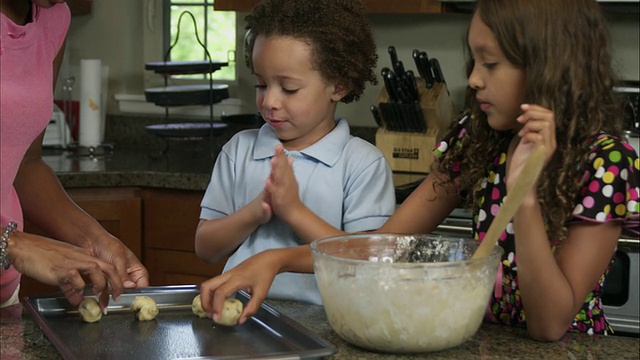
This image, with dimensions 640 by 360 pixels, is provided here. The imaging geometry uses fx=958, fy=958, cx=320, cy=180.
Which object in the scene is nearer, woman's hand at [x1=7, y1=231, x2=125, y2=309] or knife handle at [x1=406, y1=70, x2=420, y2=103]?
woman's hand at [x1=7, y1=231, x2=125, y2=309]

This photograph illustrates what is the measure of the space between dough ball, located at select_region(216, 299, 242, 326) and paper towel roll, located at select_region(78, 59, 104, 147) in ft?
7.58

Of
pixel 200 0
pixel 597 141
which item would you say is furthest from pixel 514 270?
pixel 200 0

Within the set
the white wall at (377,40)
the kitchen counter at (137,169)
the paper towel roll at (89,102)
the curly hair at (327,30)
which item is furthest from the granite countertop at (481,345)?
the paper towel roll at (89,102)

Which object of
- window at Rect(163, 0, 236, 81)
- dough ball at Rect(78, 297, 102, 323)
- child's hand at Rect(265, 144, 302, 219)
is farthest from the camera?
window at Rect(163, 0, 236, 81)

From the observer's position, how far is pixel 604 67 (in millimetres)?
1450

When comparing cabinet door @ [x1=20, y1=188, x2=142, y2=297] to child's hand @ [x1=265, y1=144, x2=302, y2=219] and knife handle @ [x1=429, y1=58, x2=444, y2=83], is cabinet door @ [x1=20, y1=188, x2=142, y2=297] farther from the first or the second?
child's hand @ [x1=265, y1=144, x2=302, y2=219]

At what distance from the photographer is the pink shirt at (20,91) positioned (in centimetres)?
157

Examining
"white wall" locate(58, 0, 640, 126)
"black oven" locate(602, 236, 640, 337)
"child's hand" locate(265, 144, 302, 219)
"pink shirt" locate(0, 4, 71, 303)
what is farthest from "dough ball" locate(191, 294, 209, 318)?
"white wall" locate(58, 0, 640, 126)

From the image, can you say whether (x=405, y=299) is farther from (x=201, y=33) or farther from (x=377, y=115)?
(x=201, y=33)

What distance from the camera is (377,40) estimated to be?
3326 mm

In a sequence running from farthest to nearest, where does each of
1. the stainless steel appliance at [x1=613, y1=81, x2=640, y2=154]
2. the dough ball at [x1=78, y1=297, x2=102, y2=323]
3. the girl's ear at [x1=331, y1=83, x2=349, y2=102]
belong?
the stainless steel appliance at [x1=613, y1=81, x2=640, y2=154]
the girl's ear at [x1=331, y1=83, x2=349, y2=102]
the dough ball at [x1=78, y1=297, x2=102, y2=323]

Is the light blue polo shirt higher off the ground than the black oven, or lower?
higher

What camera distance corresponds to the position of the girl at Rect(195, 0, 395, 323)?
168cm

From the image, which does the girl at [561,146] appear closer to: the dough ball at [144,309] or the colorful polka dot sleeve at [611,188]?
the colorful polka dot sleeve at [611,188]
